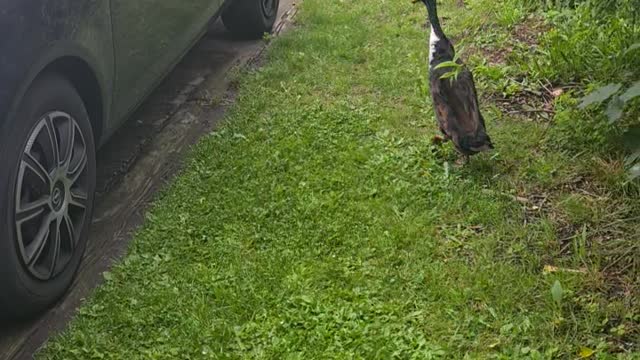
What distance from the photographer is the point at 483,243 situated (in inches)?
127

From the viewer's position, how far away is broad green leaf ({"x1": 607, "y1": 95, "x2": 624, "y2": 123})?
3154 mm

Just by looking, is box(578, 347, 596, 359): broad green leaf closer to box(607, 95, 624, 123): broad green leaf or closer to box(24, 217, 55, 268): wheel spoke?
box(607, 95, 624, 123): broad green leaf

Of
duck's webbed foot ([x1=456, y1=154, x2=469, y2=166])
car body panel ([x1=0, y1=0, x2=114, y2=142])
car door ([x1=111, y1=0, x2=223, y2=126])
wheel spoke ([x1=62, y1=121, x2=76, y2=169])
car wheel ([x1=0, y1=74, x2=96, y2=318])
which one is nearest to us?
car body panel ([x1=0, y1=0, x2=114, y2=142])

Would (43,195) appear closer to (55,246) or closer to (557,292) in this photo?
(55,246)

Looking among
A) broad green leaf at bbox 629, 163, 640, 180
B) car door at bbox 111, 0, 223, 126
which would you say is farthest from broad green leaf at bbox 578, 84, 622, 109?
car door at bbox 111, 0, 223, 126

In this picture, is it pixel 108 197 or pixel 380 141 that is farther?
pixel 380 141

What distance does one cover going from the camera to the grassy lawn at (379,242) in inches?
109

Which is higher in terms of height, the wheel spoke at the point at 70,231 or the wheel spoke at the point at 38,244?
the wheel spoke at the point at 38,244

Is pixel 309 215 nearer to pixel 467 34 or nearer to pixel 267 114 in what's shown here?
pixel 267 114

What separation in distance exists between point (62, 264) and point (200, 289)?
0.53m

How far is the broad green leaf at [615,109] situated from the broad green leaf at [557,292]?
72 centimetres

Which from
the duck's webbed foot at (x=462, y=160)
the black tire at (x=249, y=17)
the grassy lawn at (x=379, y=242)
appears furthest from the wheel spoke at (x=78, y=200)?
the black tire at (x=249, y=17)

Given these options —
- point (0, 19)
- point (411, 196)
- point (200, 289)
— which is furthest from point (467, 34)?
point (0, 19)

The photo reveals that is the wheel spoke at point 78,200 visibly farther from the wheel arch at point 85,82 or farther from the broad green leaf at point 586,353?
the broad green leaf at point 586,353
